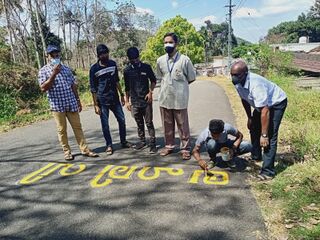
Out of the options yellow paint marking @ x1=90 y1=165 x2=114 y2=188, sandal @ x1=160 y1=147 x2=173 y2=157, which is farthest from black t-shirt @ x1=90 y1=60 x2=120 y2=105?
yellow paint marking @ x1=90 y1=165 x2=114 y2=188

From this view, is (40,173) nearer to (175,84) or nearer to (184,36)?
(175,84)

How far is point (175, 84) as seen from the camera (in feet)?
16.8

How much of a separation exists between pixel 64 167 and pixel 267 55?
16.4 metres

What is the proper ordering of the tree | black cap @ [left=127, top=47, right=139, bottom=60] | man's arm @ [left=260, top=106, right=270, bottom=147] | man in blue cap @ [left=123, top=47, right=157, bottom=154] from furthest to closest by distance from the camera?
the tree → man in blue cap @ [left=123, top=47, right=157, bottom=154] → black cap @ [left=127, top=47, right=139, bottom=60] → man's arm @ [left=260, top=106, right=270, bottom=147]

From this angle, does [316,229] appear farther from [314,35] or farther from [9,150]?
[314,35]

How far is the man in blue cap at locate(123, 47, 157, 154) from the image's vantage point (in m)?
5.40

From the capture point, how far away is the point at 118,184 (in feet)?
14.5

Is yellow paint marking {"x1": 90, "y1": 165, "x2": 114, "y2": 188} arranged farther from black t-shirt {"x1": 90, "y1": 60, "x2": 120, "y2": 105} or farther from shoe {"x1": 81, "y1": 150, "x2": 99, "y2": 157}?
black t-shirt {"x1": 90, "y1": 60, "x2": 120, "y2": 105}

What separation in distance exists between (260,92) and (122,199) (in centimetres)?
211

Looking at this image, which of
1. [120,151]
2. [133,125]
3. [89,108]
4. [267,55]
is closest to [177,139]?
[120,151]

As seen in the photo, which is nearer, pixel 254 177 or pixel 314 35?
pixel 254 177

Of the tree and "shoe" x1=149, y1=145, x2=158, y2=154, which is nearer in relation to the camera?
"shoe" x1=149, y1=145, x2=158, y2=154

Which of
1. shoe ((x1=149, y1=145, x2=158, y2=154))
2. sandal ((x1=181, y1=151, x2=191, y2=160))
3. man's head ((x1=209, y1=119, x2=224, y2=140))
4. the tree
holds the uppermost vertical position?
the tree

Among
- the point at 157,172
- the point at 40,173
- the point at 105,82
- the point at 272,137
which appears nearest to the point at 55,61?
the point at 105,82
